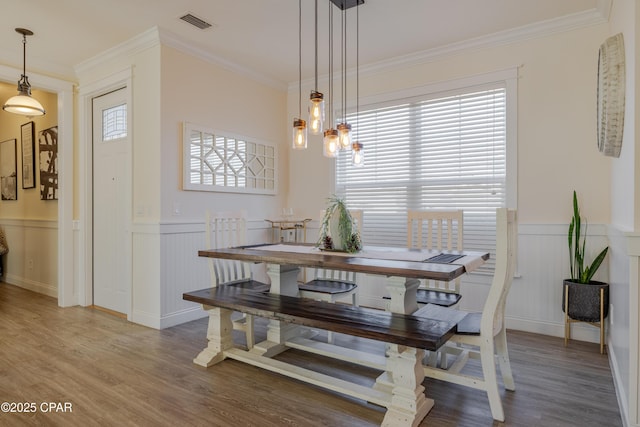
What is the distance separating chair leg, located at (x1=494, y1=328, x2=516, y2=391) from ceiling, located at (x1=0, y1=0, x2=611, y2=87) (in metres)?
2.55

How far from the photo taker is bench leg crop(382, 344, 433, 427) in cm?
194

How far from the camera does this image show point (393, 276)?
2.11m

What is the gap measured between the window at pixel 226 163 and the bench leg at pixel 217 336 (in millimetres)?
1560

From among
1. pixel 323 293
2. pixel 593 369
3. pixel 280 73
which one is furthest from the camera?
pixel 280 73

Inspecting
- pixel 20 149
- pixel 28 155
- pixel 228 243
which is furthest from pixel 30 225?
A: pixel 228 243

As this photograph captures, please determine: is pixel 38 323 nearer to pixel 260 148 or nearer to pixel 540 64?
pixel 260 148

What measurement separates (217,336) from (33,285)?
4014 mm

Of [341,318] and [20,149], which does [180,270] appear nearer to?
[341,318]

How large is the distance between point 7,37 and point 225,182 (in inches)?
93.6

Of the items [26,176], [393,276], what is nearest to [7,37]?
[26,176]

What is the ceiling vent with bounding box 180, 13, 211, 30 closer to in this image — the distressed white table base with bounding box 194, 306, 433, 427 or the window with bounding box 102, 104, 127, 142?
the window with bounding box 102, 104, 127, 142

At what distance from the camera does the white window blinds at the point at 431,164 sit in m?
3.71

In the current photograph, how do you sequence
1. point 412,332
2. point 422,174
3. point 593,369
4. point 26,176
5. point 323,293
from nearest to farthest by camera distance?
point 412,332, point 593,369, point 323,293, point 422,174, point 26,176

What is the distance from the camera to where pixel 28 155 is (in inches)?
206
